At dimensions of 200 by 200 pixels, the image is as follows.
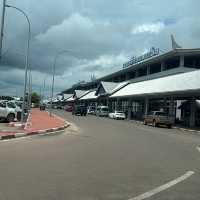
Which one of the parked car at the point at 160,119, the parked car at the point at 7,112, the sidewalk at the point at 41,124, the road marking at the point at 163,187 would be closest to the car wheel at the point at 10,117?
the parked car at the point at 7,112

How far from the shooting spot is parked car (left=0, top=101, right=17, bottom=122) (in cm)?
3349

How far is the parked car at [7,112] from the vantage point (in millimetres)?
33494

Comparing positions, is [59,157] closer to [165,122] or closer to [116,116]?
[165,122]

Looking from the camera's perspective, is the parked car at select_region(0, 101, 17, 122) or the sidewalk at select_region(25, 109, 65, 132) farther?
the parked car at select_region(0, 101, 17, 122)

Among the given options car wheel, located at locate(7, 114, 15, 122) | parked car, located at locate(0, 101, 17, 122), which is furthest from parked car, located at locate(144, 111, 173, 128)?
car wheel, located at locate(7, 114, 15, 122)

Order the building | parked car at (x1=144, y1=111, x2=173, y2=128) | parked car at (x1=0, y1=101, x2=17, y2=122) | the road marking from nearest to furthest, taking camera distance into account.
Result: the road marking
parked car at (x1=0, y1=101, x2=17, y2=122)
parked car at (x1=144, y1=111, x2=173, y2=128)
the building

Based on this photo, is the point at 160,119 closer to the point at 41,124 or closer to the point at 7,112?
the point at 41,124

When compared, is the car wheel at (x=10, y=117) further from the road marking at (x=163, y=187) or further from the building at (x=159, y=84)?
the road marking at (x=163, y=187)

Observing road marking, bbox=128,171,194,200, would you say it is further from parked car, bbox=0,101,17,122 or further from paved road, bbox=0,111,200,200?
parked car, bbox=0,101,17,122

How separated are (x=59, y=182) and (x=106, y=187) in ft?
3.34

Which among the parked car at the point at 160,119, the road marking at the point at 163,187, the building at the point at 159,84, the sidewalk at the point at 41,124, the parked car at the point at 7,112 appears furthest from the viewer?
the building at the point at 159,84

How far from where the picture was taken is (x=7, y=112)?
33.8 meters

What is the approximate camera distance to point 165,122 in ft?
141

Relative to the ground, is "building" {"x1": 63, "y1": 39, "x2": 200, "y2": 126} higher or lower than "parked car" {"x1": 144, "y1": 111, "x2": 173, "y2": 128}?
higher
